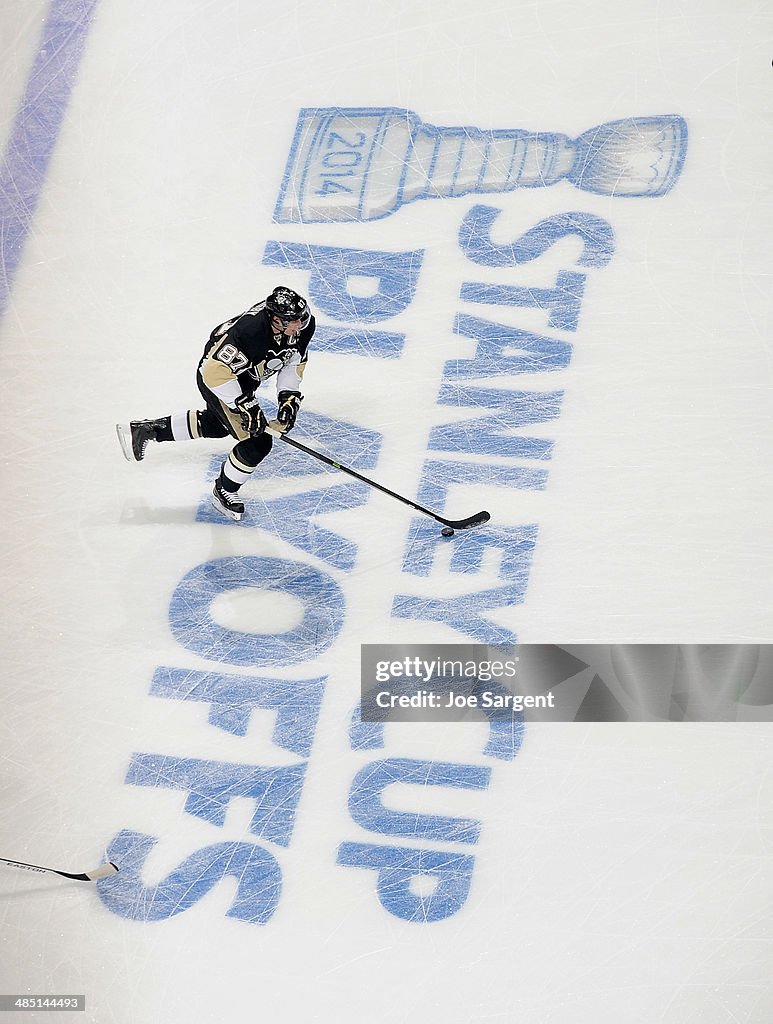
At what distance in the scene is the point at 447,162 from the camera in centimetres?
651

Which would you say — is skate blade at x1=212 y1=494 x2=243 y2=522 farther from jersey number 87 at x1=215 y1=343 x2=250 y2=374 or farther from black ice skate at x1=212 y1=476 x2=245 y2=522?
jersey number 87 at x1=215 y1=343 x2=250 y2=374

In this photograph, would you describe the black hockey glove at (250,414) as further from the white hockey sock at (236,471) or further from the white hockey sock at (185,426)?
the white hockey sock at (185,426)

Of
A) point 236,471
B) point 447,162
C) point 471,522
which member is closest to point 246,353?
point 236,471

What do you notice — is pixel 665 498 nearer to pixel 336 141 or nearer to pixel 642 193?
pixel 642 193

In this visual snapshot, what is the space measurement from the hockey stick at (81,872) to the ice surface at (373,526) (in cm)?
4

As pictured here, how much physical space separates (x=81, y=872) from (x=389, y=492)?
1747 millimetres

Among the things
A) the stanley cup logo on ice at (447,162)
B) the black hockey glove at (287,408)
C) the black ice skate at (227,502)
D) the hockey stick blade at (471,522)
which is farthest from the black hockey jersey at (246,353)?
the stanley cup logo on ice at (447,162)

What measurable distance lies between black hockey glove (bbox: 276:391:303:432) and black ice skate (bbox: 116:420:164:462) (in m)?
0.59

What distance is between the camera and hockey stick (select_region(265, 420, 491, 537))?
5.16 meters

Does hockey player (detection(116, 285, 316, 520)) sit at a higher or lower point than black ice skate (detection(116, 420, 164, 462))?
higher

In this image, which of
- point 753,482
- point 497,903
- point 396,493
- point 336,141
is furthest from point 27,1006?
point 336,141

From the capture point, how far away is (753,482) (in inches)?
212

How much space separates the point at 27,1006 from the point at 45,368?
8.79 feet

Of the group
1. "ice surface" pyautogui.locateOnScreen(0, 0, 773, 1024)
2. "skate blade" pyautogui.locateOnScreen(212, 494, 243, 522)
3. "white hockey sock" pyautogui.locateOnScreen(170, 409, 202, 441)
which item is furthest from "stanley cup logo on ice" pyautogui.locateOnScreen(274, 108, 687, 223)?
"skate blade" pyautogui.locateOnScreen(212, 494, 243, 522)
